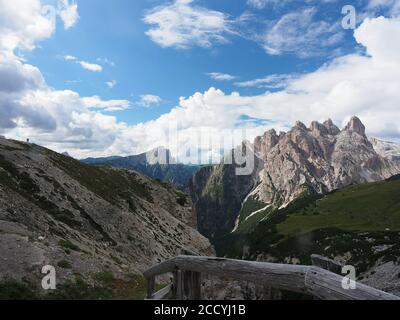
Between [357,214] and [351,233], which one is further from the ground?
[357,214]

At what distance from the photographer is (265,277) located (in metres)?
6.84

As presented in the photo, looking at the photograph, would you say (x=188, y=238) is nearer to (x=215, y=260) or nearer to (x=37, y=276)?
(x=37, y=276)

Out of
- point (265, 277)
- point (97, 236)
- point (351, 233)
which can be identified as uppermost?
point (351, 233)

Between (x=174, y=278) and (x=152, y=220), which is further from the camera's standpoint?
(x=152, y=220)

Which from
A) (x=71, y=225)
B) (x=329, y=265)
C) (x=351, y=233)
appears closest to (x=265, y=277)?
(x=329, y=265)

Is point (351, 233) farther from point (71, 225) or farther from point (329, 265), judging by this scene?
point (329, 265)

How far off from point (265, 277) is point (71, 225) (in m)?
45.2

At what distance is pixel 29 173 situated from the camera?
5309cm

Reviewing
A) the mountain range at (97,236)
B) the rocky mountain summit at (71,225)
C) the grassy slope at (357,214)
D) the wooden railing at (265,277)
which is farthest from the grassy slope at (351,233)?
the wooden railing at (265,277)

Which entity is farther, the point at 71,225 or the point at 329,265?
the point at 71,225

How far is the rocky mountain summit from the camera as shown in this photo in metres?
28.7

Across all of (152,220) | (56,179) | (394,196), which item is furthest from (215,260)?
(394,196)

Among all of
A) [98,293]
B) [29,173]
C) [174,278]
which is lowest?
[98,293]
